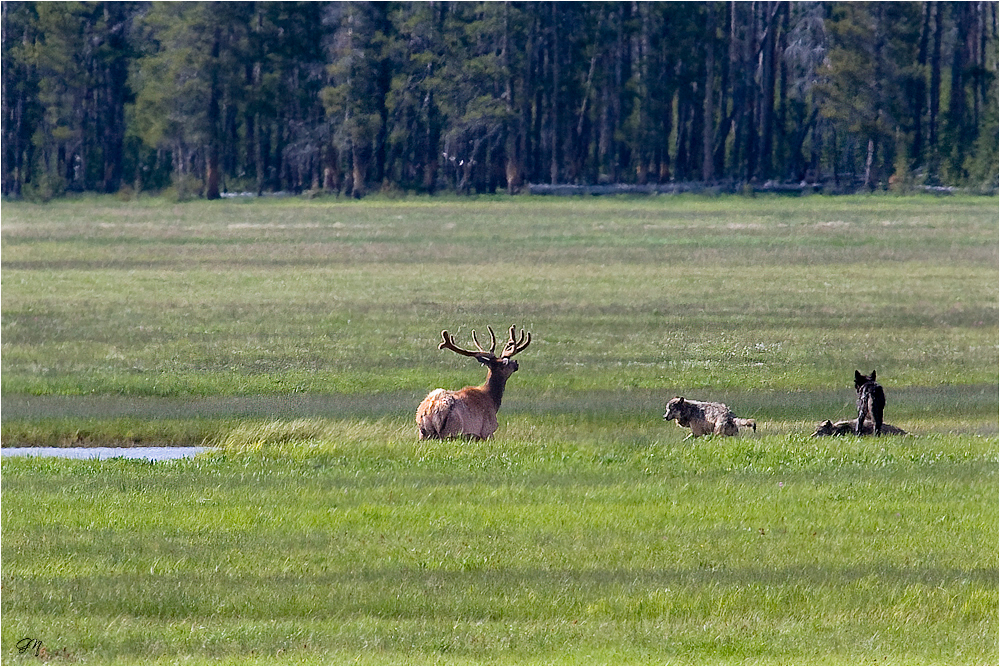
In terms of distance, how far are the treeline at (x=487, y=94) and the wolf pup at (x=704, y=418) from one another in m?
51.3

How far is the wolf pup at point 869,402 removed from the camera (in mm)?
14766

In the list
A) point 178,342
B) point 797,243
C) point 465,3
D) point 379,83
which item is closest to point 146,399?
point 178,342

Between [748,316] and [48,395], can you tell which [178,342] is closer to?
[48,395]

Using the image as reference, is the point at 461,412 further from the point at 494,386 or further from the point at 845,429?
the point at 845,429

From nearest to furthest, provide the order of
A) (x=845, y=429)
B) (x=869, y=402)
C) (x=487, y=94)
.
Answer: (x=869, y=402)
(x=845, y=429)
(x=487, y=94)

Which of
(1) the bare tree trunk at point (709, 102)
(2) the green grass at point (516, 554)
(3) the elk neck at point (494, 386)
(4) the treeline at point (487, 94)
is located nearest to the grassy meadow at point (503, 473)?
(2) the green grass at point (516, 554)

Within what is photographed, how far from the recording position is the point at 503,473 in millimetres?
13367

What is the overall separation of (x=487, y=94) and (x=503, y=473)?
2363 inches

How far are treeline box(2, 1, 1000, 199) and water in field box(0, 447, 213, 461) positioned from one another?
48.6 m

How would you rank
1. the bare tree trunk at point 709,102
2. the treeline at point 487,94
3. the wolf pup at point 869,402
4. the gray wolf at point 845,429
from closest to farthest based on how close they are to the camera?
the wolf pup at point 869,402 → the gray wolf at point 845,429 → the treeline at point 487,94 → the bare tree trunk at point 709,102

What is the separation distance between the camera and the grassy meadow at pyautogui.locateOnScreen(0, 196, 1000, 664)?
888 cm

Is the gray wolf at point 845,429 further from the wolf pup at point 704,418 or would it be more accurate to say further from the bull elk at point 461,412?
the bull elk at point 461,412

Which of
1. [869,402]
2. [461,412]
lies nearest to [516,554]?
[461,412]
